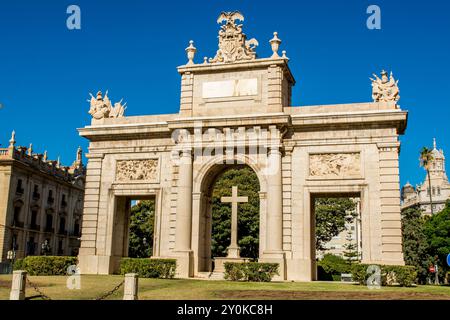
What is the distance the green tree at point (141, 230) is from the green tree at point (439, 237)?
2879cm

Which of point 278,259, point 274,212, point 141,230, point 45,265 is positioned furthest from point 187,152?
point 141,230

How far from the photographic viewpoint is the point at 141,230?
179 ft

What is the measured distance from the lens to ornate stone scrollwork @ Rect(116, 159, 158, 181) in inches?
1219

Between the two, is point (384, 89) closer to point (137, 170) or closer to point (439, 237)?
point (137, 170)

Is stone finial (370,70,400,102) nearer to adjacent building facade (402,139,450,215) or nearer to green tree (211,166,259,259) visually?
green tree (211,166,259,259)

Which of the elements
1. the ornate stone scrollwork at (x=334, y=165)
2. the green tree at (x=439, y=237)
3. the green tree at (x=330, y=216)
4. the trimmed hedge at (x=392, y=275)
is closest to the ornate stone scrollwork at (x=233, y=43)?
the ornate stone scrollwork at (x=334, y=165)

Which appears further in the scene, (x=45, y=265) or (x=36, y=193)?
(x=36, y=193)

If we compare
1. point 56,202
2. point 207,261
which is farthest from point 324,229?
point 56,202

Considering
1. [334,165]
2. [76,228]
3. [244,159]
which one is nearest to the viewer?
[334,165]

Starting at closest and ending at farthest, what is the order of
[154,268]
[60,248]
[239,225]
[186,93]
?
[154,268] < [186,93] < [239,225] < [60,248]

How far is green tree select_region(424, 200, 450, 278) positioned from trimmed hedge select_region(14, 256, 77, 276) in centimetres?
3728

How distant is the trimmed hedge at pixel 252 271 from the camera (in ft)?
82.2

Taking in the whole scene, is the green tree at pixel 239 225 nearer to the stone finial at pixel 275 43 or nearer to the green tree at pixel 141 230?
the green tree at pixel 141 230

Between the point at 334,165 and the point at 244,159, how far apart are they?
16.3ft
